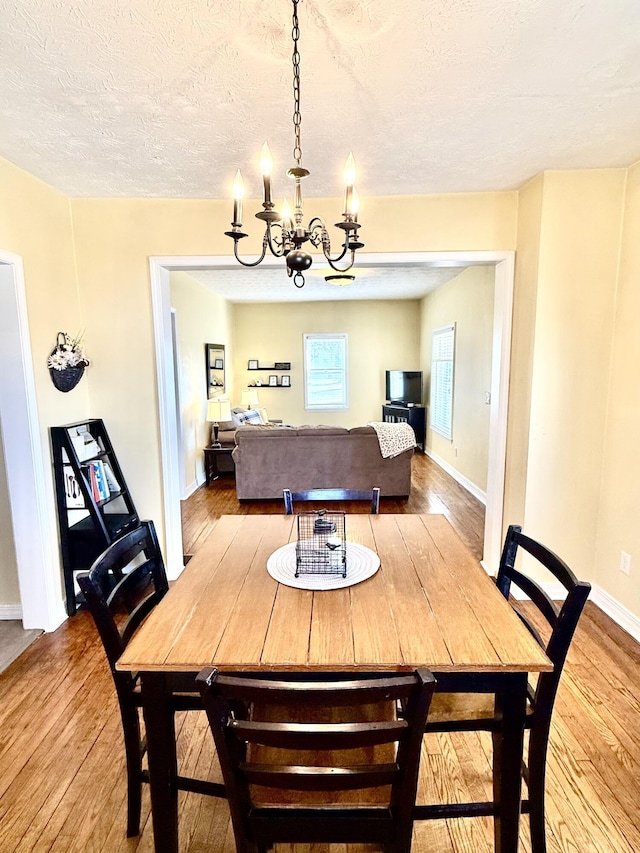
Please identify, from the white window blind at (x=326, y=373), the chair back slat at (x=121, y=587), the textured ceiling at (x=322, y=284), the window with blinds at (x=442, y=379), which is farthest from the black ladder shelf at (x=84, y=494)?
the white window blind at (x=326, y=373)

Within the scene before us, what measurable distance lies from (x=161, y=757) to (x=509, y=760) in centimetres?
98

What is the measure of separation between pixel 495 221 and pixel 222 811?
3411 mm

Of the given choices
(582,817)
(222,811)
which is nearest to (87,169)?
(222,811)

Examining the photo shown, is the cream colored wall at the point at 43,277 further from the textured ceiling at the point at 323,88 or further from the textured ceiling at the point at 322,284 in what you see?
the textured ceiling at the point at 322,284

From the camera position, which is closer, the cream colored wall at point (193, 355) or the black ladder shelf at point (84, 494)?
the black ladder shelf at point (84, 494)

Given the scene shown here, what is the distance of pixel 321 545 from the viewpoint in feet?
5.57

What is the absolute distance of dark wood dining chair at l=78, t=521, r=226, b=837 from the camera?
4.29 feet

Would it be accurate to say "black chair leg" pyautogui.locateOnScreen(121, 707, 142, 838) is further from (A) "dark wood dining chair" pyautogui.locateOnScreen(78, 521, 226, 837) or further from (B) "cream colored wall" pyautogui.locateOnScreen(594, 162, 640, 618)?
(B) "cream colored wall" pyautogui.locateOnScreen(594, 162, 640, 618)

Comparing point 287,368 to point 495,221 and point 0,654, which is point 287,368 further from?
point 0,654

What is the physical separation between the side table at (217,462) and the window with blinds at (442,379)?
312 cm

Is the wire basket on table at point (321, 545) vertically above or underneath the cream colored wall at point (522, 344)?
underneath

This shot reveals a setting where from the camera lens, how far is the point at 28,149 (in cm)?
225

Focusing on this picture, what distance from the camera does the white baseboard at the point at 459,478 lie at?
5.06 meters

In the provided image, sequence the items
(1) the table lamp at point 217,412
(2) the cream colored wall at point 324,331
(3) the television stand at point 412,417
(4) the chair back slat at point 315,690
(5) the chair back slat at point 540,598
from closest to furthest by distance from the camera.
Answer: (4) the chair back slat at point 315,690
(5) the chair back slat at point 540,598
(1) the table lamp at point 217,412
(3) the television stand at point 412,417
(2) the cream colored wall at point 324,331
